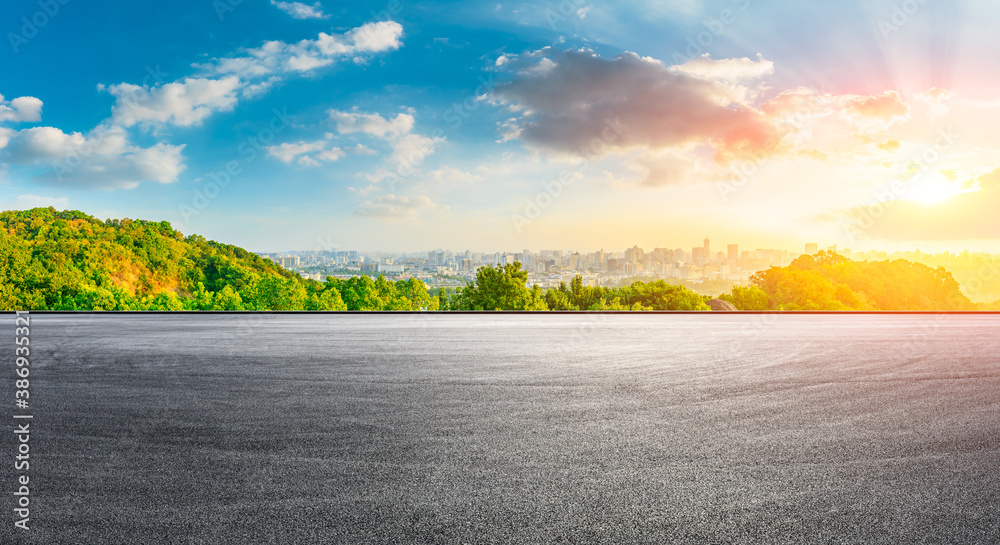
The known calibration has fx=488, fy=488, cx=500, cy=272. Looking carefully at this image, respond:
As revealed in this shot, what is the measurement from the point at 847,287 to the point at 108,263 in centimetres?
4648

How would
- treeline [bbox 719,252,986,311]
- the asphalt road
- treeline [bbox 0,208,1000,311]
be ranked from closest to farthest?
the asphalt road → treeline [bbox 0,208,1000,311] → treeline [bbox 719,252,986,311]

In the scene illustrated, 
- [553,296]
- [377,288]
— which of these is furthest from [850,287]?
[377,288]

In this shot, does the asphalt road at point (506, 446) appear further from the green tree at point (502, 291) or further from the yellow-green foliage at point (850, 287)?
the yellow-green foliage at point (850, 287)

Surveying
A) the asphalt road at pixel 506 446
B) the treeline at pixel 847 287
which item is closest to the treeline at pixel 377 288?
the treeline at pixel 847 287

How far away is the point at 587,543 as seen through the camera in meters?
2.29

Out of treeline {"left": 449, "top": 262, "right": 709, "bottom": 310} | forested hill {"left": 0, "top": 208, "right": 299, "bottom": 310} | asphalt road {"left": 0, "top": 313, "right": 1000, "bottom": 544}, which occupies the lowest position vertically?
asphalt road {"left": 0, "top": 313, "right": 1000, "bottom": 544}

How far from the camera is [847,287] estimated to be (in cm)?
2630

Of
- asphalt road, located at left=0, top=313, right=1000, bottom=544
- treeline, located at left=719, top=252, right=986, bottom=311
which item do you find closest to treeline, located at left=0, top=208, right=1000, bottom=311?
treeline, located at left=719, top=252, right=986, bottom=311

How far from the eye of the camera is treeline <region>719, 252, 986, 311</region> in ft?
78.8

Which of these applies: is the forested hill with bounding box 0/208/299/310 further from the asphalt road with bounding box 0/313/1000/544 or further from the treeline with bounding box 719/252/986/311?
the treeline with bounding box 719/252/986/311

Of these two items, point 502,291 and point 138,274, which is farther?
point 138,274

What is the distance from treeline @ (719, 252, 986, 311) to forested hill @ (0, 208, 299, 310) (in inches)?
1055

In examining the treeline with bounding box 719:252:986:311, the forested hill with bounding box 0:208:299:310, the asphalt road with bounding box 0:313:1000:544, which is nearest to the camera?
the asphalt road with bounding box 0:313:1000:544

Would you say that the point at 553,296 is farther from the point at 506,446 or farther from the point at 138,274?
the point at 138,274
